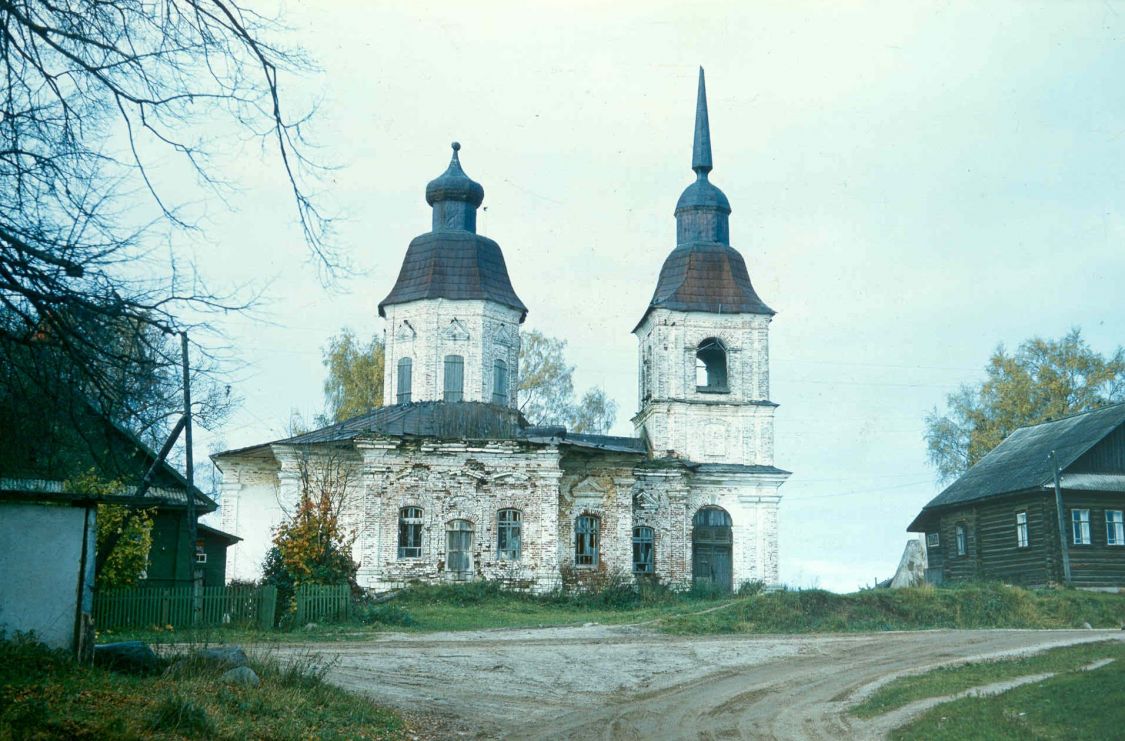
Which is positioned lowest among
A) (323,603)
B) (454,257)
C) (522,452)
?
(323,603)

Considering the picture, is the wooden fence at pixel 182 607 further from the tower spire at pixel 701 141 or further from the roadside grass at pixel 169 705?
the tower spire at pixel 701 141

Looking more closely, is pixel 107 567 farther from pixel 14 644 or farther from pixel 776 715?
pixel 776 715

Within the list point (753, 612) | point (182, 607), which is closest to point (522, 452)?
point (753, 612)

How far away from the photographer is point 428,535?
33031 millimetres

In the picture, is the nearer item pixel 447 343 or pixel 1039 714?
pixel 1039 714

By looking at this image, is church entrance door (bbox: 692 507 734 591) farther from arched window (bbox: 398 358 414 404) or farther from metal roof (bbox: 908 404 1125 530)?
arched window (bbox: 398 358 414 404)

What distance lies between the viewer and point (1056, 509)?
34.2 meters

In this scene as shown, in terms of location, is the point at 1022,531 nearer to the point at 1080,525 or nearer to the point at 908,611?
the point at 1080,525

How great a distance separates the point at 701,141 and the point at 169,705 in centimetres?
3436

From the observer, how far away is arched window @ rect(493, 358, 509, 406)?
37594 millimetres

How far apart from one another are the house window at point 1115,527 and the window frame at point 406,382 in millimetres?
21244

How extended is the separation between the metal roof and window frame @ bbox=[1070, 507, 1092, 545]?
56.9 inches

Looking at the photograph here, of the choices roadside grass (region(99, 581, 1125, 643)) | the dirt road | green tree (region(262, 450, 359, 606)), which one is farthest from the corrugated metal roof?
the dirt road

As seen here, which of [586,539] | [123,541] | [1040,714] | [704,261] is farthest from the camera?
[704,261]
